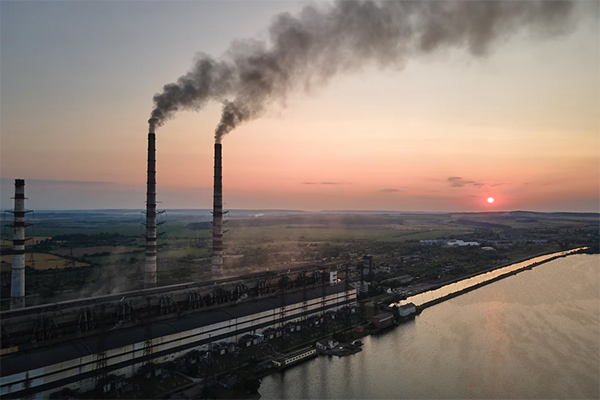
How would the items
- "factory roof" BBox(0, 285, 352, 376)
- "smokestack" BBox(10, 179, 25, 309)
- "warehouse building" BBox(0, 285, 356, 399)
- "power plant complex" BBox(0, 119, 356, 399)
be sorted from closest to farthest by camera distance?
"warehouse building" BBox(0, 285, 356, 399), "factory roof" BBox(0, 285, 352, 376), "power plant complex" BBox(0, 119, 356, 399), "smokestack" BBox(10, 179, 25, 309)

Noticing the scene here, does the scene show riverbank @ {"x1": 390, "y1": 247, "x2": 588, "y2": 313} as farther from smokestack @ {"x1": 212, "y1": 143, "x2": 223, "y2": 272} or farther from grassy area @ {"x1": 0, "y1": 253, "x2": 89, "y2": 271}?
grassy area @ {"x1": 0, "y1": 253, "x2": 89, "y2": 271}

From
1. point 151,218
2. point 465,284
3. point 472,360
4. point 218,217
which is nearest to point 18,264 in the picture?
point 151,218

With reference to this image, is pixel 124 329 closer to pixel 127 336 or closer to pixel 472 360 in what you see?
pixel 127 336

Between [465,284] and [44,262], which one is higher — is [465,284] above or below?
below

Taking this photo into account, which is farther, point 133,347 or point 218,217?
point 218,217

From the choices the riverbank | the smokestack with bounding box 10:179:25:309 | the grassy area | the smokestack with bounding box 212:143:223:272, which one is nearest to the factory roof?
the smokestack with bounding box 212:143:223:272

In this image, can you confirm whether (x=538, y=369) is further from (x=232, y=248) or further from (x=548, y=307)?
(x=232, y=248)
